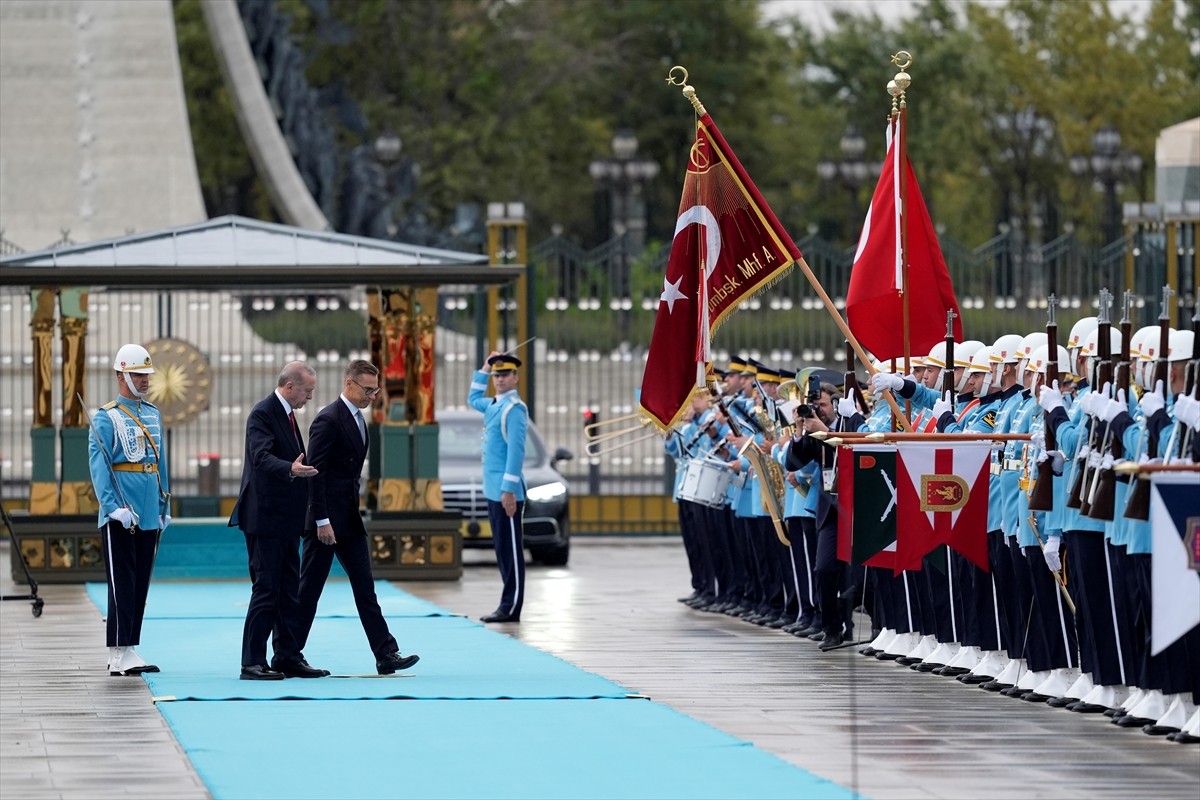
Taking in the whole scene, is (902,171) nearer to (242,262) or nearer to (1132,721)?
(1132,721)

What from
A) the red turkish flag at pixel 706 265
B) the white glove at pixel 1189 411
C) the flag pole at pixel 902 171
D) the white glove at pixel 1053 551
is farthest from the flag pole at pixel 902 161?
the white glove at pixel 1189 411

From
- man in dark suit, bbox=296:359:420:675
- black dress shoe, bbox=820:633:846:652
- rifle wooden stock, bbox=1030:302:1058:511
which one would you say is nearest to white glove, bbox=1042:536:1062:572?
rifle wooden stock, bbox=1030:302:1058:511

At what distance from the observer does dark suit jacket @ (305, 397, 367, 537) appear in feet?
46.0

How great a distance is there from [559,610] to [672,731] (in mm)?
7139

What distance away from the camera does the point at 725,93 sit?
220 ft

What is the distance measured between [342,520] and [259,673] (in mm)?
987

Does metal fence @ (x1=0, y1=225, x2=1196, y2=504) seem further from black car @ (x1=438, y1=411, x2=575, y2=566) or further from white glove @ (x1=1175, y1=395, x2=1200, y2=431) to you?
white glove @ (x1=1175, y1=395, x2=1200, y2=431)

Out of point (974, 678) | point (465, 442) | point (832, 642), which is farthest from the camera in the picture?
point (465, 442)

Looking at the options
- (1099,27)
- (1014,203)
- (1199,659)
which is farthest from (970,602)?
(1014,203)

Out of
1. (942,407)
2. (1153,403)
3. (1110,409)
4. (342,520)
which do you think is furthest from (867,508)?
(342,520)

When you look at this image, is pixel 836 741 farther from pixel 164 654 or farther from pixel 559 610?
pixel 559 610

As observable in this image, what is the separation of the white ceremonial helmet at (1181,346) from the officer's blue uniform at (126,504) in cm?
598

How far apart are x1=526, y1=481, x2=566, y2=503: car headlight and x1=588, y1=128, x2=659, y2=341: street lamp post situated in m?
4.93

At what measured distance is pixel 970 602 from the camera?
46.6 feet
